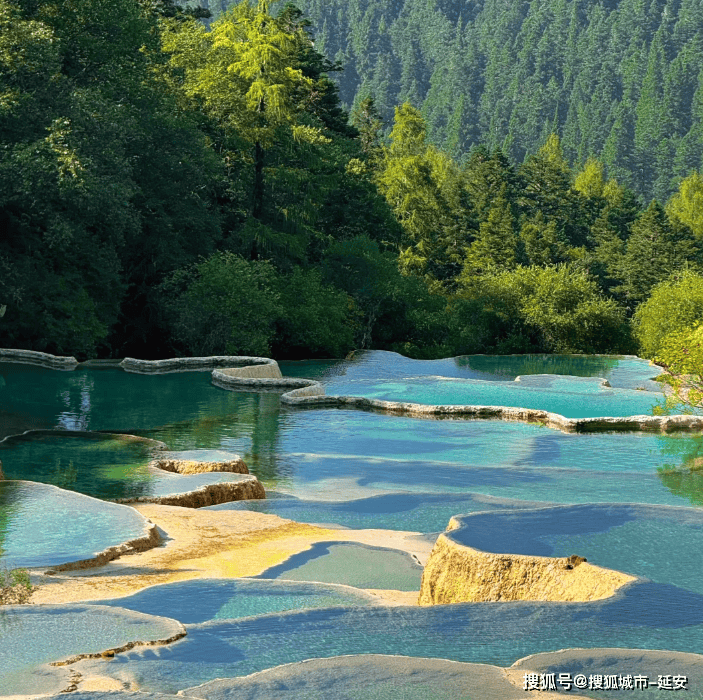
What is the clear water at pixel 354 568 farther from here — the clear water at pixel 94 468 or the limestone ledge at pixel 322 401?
the limestone ledge at pixel 322 401

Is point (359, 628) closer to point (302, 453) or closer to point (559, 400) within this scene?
point (302, 453)

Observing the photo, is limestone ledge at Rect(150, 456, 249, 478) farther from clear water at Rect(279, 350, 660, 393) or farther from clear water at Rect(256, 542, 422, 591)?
clear water at Rect(279, 350, 660, 393)

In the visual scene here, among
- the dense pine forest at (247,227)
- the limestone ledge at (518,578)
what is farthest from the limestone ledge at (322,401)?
the limestone ledge at (518,578)

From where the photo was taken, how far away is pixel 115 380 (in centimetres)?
2441

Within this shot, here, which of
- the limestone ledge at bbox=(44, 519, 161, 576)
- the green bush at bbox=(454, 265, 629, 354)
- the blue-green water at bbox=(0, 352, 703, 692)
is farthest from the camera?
the green bush at bbox=(454, 265, 629, 354)

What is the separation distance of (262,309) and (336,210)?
1166 centimetres

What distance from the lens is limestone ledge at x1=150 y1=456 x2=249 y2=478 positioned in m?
14.9

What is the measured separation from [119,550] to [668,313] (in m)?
27.3

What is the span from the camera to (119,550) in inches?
417

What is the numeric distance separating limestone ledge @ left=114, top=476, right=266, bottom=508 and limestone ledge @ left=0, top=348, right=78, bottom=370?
1236 centimetres

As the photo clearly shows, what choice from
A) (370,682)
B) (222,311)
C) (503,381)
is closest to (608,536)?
(370,682)

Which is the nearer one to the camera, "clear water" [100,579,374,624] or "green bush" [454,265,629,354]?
"clear water" [100,579,374,624]

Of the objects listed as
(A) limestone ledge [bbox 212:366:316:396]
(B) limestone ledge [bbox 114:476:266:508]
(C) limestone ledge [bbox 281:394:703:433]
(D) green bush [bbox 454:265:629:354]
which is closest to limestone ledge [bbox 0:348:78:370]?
(A) limestone ledge [bbox 212:366:316:396]

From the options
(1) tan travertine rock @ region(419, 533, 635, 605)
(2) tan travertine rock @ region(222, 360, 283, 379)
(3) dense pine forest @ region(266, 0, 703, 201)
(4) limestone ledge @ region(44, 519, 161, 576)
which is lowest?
(4) limestone ledge @ region(44, 519, 161, 576)
